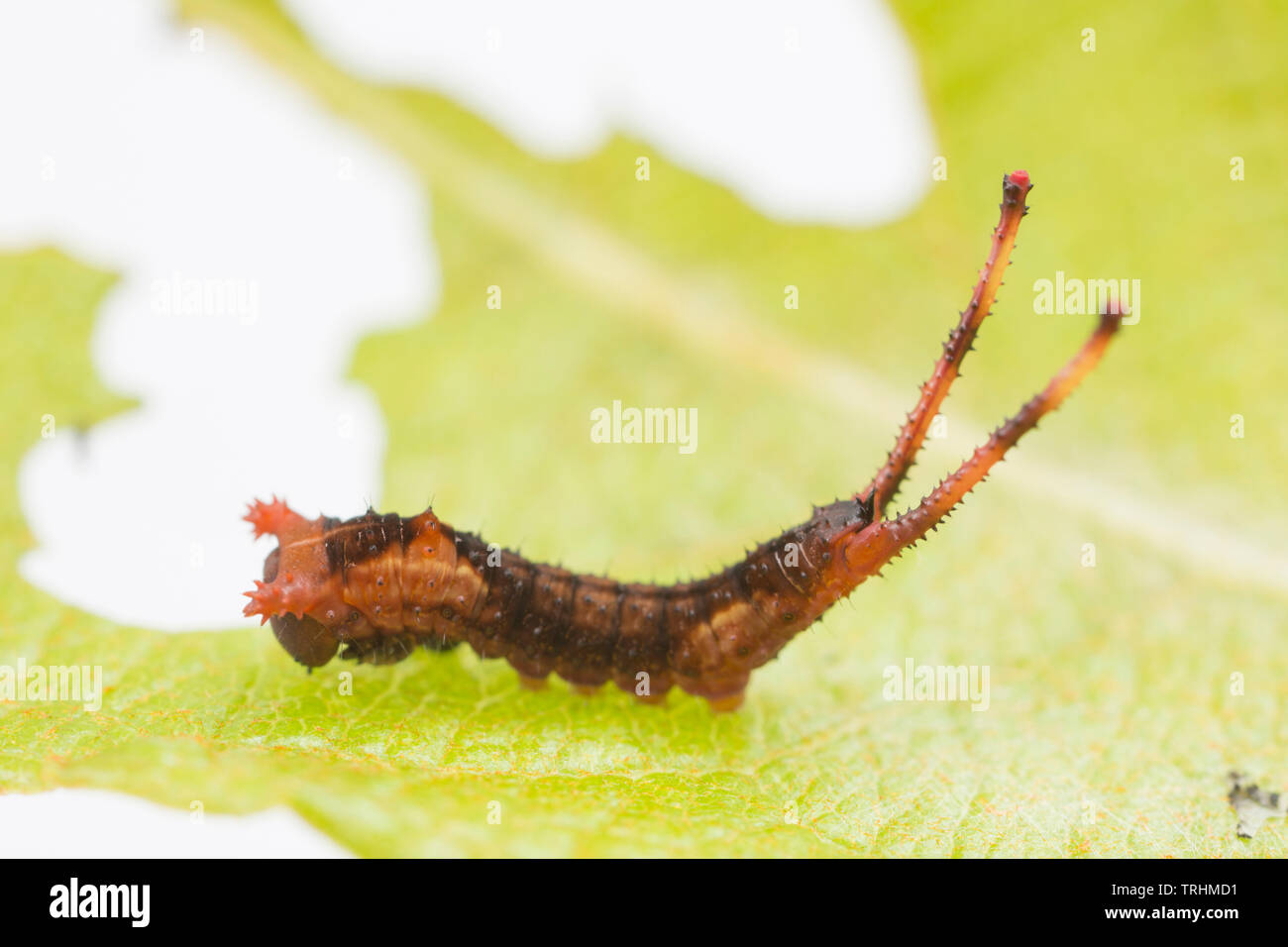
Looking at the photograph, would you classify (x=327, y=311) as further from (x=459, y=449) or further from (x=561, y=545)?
(x=561, y=545)

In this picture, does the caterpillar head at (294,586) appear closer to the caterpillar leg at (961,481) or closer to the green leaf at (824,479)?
the green leaf at (824,479)

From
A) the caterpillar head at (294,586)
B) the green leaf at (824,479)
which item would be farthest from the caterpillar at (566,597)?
the green leaf at (824,479)

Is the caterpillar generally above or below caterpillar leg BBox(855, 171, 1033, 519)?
below

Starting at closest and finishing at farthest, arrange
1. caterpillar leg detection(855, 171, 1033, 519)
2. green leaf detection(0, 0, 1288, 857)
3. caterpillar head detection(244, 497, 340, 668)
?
green leaf detection(0, 0, 1288, 857), caterpillar leg detection(855, 171, 1033, 519), caterpillar head detection(244, 497, 340, 668)

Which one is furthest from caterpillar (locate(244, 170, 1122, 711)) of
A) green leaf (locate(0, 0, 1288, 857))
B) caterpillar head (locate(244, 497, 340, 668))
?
green leaf (locate(0, 0, 1288, 857))

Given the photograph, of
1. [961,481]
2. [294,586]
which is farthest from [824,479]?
[294,586]

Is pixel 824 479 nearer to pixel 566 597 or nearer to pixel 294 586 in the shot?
pixel 566 597

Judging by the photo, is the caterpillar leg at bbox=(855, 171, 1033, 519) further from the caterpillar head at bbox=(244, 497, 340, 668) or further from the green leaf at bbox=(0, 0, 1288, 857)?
the caterpillar head at bbox=(244, 497, 340, 668)

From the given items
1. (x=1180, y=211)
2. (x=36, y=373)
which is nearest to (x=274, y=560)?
(x=36, y=373)
